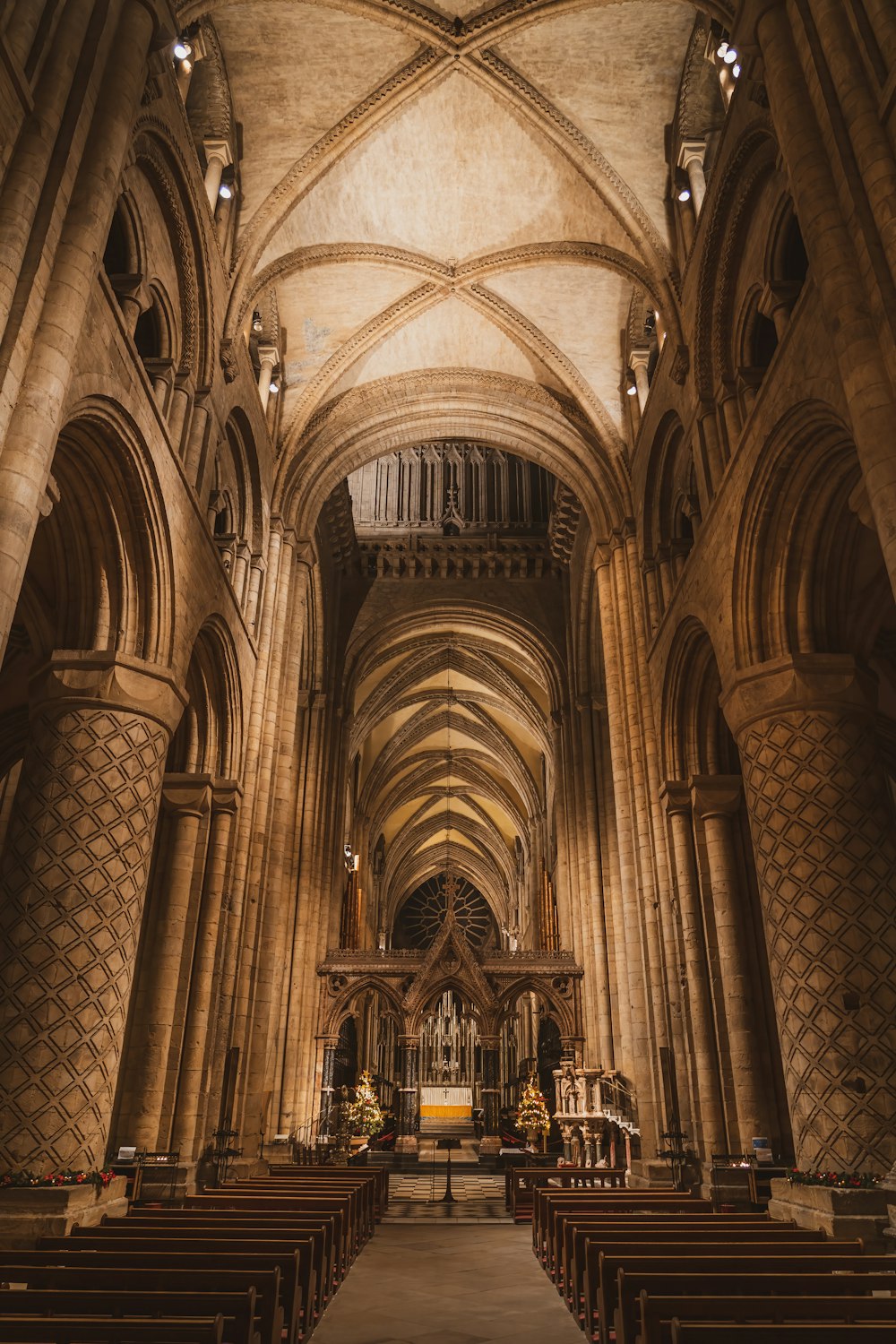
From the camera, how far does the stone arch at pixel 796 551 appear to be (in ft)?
30.5

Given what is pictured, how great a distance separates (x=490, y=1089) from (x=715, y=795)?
38.4ft

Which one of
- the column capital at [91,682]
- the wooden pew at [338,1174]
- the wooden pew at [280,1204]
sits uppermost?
the column capital at [91,682]

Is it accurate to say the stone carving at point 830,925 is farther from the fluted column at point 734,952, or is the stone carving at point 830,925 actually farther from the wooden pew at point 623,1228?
the fluted column at point 734,952

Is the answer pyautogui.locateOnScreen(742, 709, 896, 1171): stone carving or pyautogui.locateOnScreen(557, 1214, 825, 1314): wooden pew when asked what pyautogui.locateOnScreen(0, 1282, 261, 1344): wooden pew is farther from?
pyautogui.locateOnScreen(742, 709, 896, 1171): stone carving

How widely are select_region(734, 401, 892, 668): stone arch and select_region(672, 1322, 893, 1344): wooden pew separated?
6.77 metres

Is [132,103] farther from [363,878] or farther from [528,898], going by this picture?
[528,898]

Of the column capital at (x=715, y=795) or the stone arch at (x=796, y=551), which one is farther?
the column capital at (x=715, y=795)

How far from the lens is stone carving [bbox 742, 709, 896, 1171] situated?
7.78m

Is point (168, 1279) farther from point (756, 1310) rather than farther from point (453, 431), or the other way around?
point (453, 431)

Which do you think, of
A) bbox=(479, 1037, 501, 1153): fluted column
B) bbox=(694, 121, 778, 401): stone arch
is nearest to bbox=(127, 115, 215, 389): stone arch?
bbox=(694, 121, 778, 401): stone arch

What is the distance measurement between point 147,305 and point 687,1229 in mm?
9641

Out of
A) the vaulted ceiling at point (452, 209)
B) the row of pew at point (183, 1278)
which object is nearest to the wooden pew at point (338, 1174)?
the row of pew at point (183, 1278)

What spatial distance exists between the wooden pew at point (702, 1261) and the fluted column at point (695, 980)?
5934 mm

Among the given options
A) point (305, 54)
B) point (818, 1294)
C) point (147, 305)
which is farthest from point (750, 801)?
point (305, 54)
